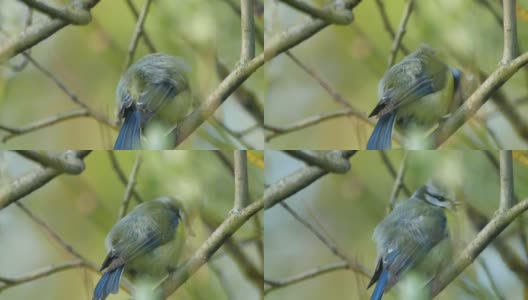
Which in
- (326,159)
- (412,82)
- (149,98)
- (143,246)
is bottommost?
(143,246)

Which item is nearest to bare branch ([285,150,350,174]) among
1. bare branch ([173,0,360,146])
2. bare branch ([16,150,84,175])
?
bare branch ([173,0,360,146])

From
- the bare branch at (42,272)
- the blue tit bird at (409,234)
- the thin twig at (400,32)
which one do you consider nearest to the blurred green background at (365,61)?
the thin twig at (400,32)

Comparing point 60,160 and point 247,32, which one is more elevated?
point 247,32

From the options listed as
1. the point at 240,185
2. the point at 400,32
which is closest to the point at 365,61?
the point at 400,32

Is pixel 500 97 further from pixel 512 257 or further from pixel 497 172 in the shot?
pixel 512 257

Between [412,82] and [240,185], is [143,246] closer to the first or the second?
[240,185]
